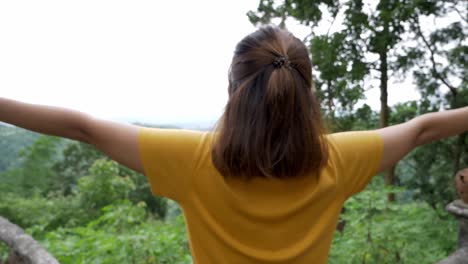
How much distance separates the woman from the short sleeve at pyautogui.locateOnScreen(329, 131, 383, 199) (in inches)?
0.8

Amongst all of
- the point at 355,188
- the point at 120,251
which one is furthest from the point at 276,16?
the point at 355,188

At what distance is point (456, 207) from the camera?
1.61 m

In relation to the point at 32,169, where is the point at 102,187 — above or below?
below

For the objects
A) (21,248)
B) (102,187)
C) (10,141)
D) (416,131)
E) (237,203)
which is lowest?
(102,187)

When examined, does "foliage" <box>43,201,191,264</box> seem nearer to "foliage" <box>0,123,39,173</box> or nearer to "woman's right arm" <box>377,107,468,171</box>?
"woman's right arm" <box>377,107,468,171</box>

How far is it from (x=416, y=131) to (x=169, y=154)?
1.82 feet

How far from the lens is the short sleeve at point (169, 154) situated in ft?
2.43

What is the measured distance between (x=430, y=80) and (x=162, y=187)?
485 centimetres

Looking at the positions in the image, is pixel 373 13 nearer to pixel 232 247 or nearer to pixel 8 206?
pixel 232 247

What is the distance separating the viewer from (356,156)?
2.73ft

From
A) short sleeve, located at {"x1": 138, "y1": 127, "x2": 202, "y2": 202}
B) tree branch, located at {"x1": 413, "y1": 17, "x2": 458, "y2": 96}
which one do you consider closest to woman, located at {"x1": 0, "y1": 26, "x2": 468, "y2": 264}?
short sleeve, located at {"x1": 138, "y1": 127, "x2": 202, "y2": 202}

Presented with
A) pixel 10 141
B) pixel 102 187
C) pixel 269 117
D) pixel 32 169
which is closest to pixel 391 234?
pixel 269 117

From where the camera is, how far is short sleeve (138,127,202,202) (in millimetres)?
741

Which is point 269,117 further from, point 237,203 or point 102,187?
point 102,187
